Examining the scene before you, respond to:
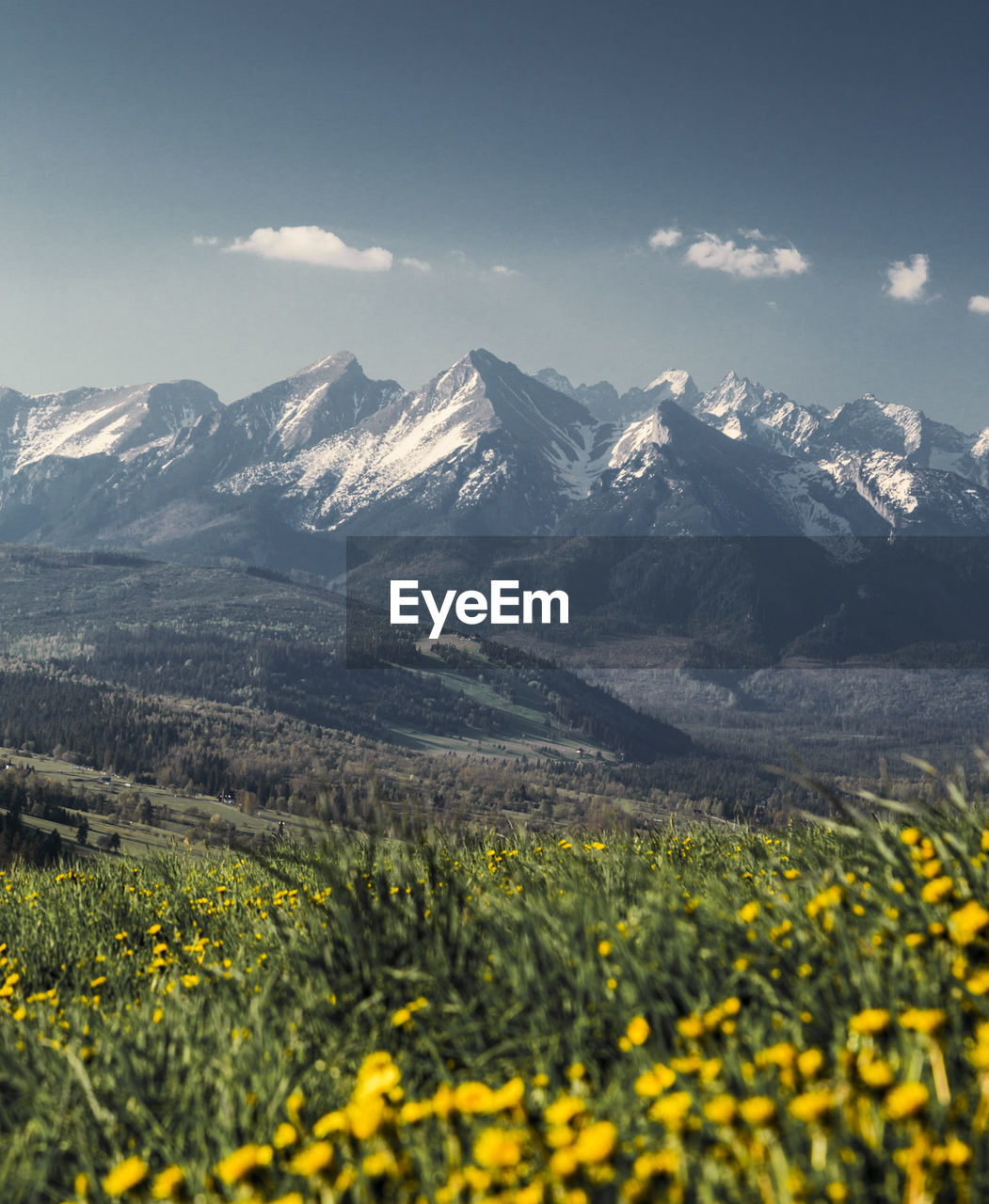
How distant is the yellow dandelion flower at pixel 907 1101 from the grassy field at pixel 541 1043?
1 centimetres

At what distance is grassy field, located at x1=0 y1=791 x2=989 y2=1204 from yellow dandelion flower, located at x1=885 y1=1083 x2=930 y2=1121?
1cm

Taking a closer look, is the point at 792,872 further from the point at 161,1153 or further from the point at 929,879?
the point at 161,1153

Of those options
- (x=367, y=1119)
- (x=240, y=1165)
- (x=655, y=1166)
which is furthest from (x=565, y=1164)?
(x=240, y=1165)

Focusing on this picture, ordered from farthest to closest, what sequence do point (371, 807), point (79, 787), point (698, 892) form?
point (79, 787) < point (371, 807) < point (698, 892)

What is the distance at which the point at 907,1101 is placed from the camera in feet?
6.82

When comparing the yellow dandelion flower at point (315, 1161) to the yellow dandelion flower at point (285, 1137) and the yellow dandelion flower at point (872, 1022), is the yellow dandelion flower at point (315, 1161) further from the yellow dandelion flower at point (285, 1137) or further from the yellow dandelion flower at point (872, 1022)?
the yellow dandelion flower at point (872, 1022)

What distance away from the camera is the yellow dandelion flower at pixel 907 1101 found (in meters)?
2.07

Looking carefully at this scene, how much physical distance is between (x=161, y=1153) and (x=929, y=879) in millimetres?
4023

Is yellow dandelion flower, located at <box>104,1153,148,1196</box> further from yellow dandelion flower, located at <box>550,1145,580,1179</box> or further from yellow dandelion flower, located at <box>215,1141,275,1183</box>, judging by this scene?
yellow dandelion flower, located at <box>550,1145,580,1179</box>

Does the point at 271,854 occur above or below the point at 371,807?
below

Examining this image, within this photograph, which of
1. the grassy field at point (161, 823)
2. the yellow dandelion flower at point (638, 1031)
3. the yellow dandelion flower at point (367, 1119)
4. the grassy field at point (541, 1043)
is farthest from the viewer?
the grassy field at point (161, 823)

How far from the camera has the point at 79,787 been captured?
177 m

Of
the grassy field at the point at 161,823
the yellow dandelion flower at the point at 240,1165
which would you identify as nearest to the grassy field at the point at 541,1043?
the yellow dandelion flower at the point at 240,1165

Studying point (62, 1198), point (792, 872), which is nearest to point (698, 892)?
point (792, 872)
